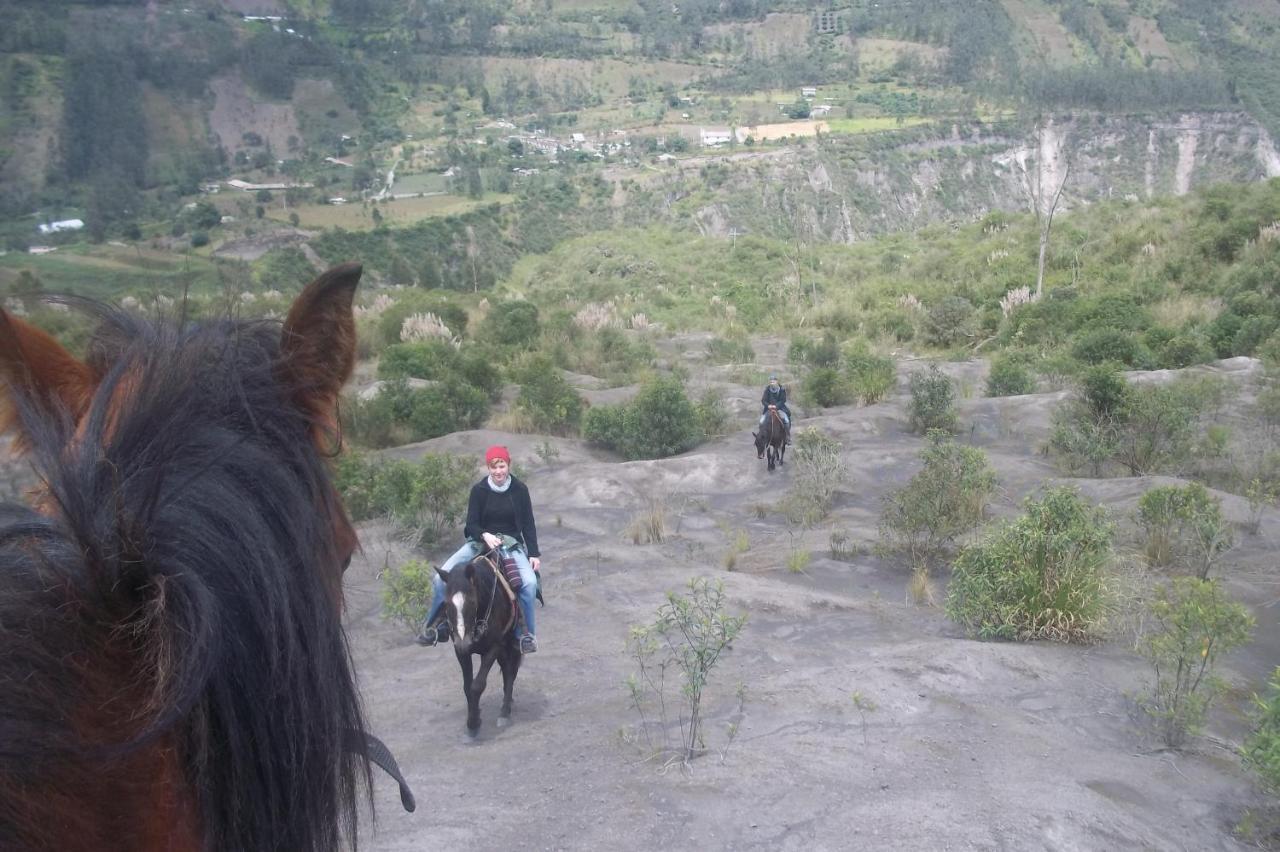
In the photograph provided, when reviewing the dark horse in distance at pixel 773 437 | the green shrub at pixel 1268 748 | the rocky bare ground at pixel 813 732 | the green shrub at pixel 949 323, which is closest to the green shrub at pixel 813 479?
the dark horse in distance at pixel 773 437

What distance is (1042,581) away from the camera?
7723 millimetres

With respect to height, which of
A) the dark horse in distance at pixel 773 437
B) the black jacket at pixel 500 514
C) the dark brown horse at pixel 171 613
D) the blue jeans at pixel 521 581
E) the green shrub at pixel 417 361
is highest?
the dark brown horse at pixel 171 613

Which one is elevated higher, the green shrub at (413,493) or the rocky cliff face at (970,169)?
the rocky cliff face at (970,169)

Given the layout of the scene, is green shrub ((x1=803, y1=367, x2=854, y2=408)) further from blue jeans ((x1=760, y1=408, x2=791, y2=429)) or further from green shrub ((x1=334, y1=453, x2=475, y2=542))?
green shrub ((x1=334, y1=453, x2=475, y2=542))

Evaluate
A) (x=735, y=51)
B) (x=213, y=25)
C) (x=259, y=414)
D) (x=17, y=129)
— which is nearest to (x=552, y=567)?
(x=259, y=414)

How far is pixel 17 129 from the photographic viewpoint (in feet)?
82.1

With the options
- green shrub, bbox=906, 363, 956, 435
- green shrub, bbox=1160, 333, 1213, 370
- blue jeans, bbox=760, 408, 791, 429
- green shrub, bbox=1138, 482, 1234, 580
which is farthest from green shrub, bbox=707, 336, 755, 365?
green shrub, bbox=1138, 482, 1234, 580

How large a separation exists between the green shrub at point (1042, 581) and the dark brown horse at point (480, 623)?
382 centimetres

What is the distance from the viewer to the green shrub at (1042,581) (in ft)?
24.9

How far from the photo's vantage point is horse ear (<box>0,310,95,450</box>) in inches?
55.6

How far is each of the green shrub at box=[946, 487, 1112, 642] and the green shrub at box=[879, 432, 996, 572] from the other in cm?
205

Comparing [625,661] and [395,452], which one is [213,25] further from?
[625,661]

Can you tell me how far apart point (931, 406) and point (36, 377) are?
51.0ft

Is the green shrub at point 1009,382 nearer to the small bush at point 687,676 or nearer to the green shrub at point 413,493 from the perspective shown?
the green shrub at point 413,493
